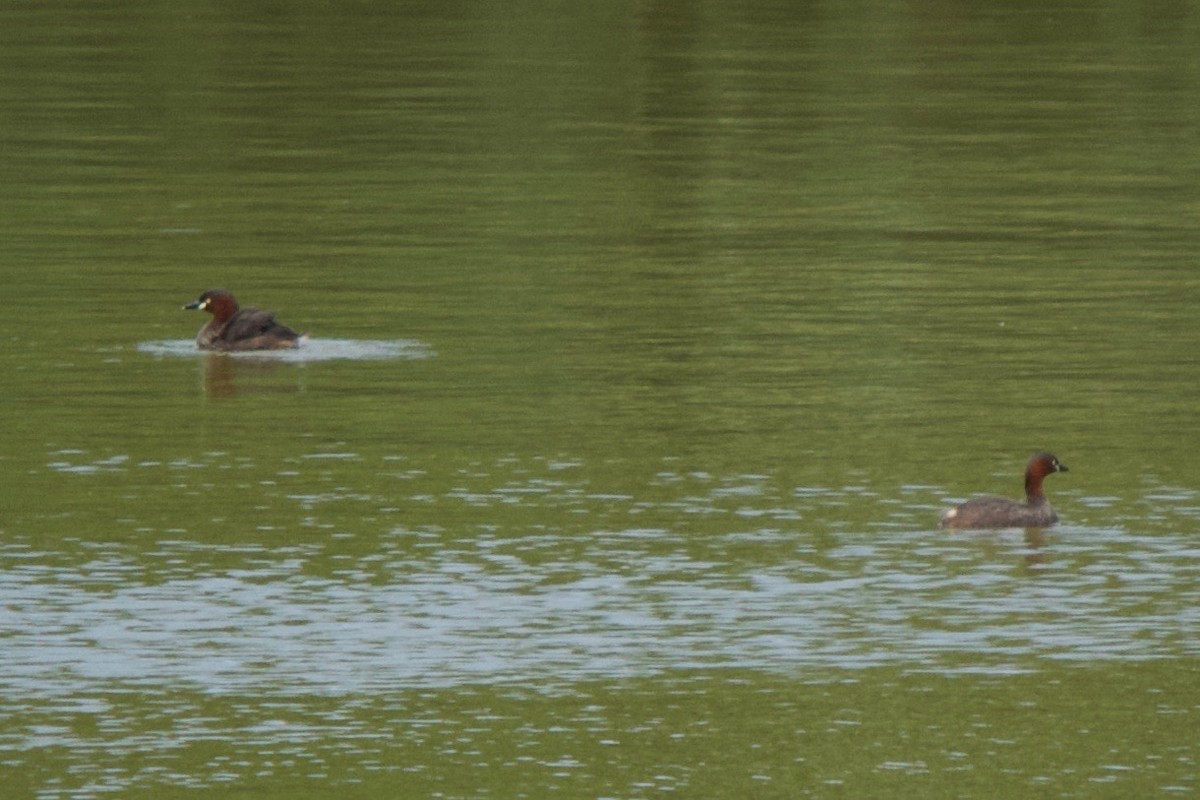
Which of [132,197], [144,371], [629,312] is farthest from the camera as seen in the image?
[132,197]

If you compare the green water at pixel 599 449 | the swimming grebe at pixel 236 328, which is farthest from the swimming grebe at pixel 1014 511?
the swimming grebe at pixel 236 328

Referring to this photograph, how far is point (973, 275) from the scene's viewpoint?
102 feet

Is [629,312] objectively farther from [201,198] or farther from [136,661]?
[136,661]

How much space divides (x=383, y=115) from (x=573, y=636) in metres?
28.7

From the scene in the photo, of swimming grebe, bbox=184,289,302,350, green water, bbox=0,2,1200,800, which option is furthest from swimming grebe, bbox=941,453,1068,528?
swimming grebe, bbox=184,289,302,350

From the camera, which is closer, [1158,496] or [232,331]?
[1158,496]

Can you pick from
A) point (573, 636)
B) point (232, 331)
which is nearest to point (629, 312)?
point (232, 331)

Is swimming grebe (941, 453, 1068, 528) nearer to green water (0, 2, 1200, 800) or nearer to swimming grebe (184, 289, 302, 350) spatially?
green water (0, 2, 1200, 800)

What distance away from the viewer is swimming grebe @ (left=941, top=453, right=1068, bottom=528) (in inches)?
781

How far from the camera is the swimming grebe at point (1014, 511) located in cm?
1984

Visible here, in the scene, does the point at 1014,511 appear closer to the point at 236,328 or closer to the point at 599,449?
the point at 599,449

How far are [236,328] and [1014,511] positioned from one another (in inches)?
344

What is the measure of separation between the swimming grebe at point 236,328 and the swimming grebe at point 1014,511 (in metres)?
A: 8.09

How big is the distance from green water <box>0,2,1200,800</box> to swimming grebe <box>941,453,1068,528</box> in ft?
0.63
